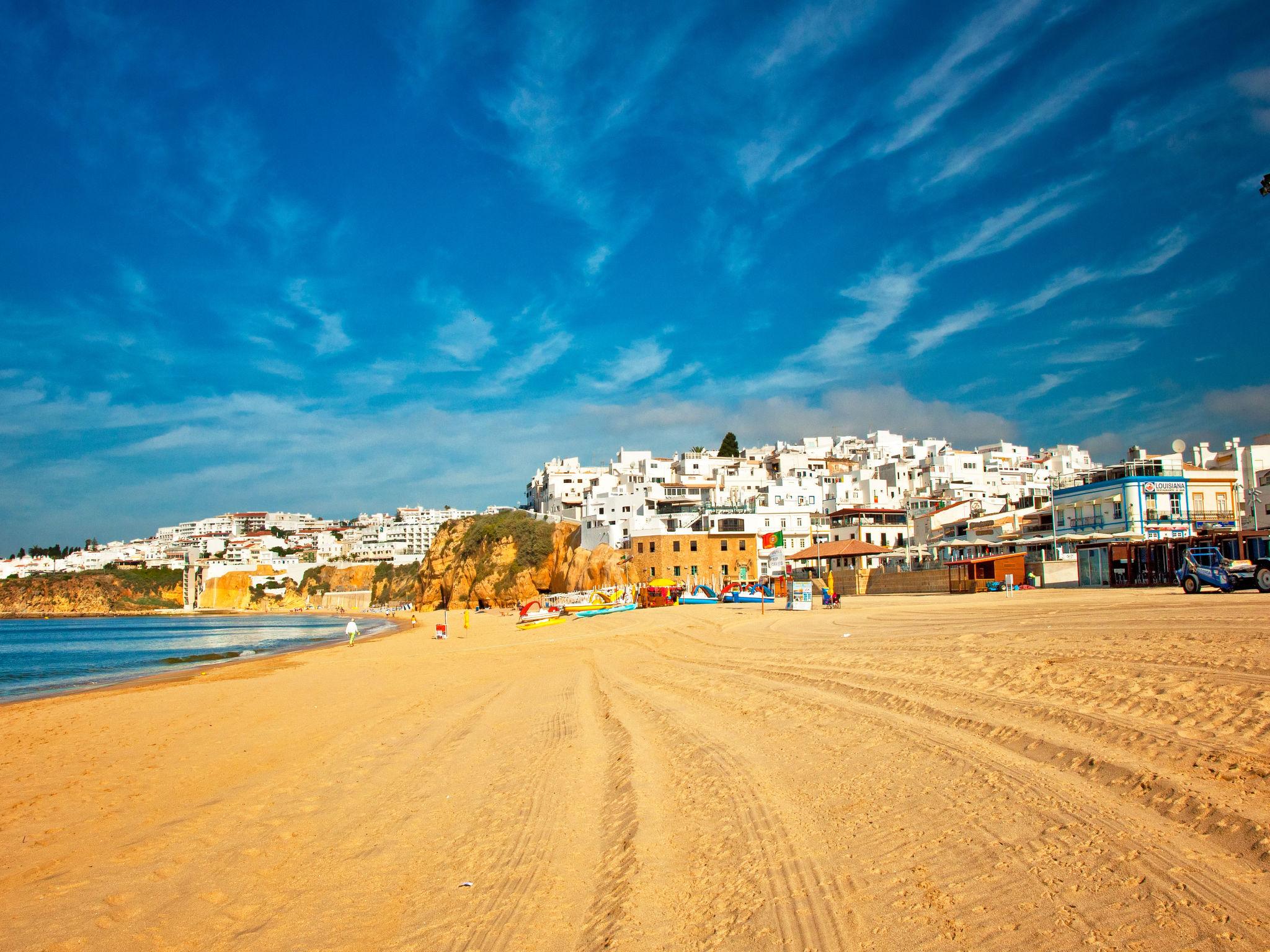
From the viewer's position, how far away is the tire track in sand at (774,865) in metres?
4.58

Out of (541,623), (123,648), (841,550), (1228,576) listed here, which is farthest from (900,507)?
(123,648)

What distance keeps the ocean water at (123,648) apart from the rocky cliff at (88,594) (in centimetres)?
6693

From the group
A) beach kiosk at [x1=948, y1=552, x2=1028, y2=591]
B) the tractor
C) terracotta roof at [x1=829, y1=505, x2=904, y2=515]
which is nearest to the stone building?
terracotta roof at [x1=829, y1=505, x2=904, y2=515]

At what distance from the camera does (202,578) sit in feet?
512

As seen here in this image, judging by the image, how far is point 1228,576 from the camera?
22.4m

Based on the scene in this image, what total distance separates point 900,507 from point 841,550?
112ft

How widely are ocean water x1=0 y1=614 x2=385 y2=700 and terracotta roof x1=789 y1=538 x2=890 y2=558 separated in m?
30.2

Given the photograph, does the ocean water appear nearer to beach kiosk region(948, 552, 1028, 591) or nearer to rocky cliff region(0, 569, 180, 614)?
beach kiosk region(948, 552, 1028, 591)

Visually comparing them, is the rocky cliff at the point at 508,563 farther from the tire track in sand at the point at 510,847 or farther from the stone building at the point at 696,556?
the tire track in sand at the point at 510,847

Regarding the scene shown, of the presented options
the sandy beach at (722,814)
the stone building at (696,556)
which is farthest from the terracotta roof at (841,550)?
the sandy beach at (722,814)

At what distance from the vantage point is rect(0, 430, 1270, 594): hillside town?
4144cm

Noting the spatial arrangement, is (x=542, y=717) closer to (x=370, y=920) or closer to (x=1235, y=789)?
(x=370, y=920)

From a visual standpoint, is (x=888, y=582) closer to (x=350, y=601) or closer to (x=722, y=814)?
(x=722, y=814)

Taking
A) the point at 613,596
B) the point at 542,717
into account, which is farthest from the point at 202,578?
the point at 542,717
